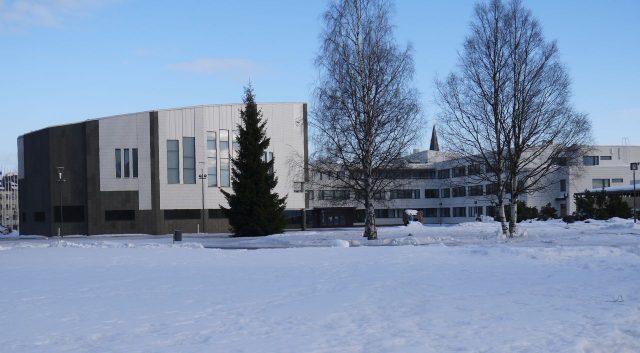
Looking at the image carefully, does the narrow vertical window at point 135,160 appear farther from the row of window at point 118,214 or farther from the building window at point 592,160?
the building window at point 592,160

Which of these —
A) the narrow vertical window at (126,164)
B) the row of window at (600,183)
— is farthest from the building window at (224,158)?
the row of window at (600,183)

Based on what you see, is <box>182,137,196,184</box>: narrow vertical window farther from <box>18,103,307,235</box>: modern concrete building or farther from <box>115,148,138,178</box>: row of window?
<box>115,148,138,178</box>: row of window

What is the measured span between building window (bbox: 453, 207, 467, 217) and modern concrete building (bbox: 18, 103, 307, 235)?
36.4 metres

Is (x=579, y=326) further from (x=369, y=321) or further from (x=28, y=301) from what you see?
(x=28, y=301)

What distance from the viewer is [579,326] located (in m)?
8.91

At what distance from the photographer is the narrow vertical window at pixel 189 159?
215 ft

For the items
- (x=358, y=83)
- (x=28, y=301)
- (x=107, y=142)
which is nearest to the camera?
(x=28, y=301)

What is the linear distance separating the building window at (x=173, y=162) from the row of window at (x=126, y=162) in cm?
336

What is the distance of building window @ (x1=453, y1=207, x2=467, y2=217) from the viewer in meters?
93.5

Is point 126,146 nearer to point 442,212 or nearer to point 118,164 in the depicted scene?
point 118,164

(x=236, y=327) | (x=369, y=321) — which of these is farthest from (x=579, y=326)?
(x=236, y=327)

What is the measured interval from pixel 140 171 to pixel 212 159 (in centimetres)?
755

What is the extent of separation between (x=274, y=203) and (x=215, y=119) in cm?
2373

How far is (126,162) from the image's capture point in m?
64.8
